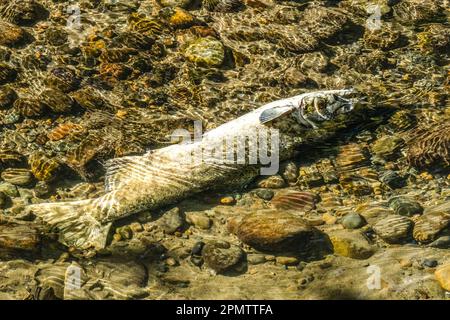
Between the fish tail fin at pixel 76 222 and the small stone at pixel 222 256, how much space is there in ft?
3.60

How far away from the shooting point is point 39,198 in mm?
5953

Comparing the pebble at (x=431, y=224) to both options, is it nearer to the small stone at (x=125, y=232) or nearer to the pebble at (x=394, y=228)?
the pebble at (x=394, y=228)

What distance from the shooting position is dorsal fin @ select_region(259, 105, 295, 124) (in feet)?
20.7

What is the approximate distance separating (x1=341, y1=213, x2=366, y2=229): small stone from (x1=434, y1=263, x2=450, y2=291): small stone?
3.12ft

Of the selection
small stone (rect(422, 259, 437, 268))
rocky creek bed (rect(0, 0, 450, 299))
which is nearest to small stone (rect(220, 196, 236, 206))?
rocky creek bed (rect(0, 0, 450, 299))

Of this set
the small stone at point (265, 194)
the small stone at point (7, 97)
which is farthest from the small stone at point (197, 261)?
the small stone at point (7, 97)

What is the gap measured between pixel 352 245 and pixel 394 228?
491 millimetres

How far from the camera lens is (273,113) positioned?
249 inches

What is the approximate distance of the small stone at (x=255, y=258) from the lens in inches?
209

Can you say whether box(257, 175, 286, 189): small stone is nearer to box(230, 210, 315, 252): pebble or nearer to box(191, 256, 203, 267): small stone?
box(230, 210, 315, 252): pebble

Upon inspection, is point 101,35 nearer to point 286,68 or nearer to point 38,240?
point 286,68

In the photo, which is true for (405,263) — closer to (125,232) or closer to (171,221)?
(171,221)

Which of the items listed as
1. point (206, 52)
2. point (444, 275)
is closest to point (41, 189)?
point (206, 52)
